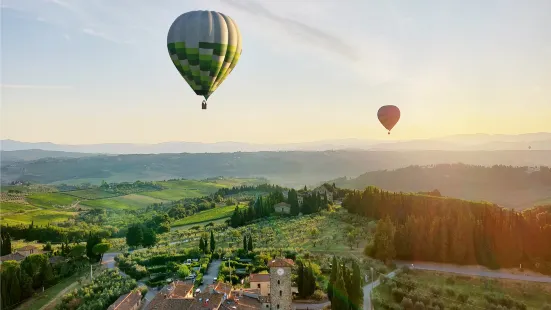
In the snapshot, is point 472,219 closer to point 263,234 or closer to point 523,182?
point 263,234

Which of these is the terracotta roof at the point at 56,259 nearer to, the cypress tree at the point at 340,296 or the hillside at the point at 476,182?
the cypress tree at the point at 340,296

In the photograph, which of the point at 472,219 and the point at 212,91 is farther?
the point at 472,219

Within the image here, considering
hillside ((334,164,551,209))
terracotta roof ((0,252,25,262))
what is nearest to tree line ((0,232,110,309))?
terracotta roof ((0,252,25,262))

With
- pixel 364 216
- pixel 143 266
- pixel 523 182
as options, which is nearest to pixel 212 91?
pixel 143 266

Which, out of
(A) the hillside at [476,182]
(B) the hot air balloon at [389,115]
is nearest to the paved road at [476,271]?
(B) the hot air balloon at [389,115]

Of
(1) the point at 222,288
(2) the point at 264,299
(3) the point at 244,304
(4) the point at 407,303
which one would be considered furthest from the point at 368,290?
(1) the point at 222,288
